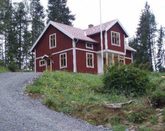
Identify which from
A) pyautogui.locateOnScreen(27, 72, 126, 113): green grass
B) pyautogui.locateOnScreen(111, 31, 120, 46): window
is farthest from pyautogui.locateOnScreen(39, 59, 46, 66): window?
pyautogui.locateOnScreen(27, 72, 126, 113): green grass

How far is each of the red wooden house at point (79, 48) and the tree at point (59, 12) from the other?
16916mm

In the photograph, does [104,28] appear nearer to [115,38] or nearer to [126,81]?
[115,38]

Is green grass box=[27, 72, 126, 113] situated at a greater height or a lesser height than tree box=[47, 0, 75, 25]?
lesser

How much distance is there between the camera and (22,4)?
70500 millimetres

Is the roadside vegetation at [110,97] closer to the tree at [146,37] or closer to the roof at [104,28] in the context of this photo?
the roof at [104,28]

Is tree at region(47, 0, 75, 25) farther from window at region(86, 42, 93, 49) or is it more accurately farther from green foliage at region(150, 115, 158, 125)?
green foliage at region(150, 115, 158, 125)

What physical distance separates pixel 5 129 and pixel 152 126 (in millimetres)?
4527

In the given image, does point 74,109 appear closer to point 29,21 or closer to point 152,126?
point 152,126

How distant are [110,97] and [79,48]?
84.0 feet

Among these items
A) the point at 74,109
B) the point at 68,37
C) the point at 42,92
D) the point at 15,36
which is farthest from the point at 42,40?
the point at 74,109

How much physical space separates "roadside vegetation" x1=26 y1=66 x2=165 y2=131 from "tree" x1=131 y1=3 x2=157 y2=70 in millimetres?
47374

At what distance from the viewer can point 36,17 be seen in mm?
72312

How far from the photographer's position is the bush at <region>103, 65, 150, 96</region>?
67.8 feet

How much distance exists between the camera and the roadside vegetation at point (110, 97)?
49.3 ft
